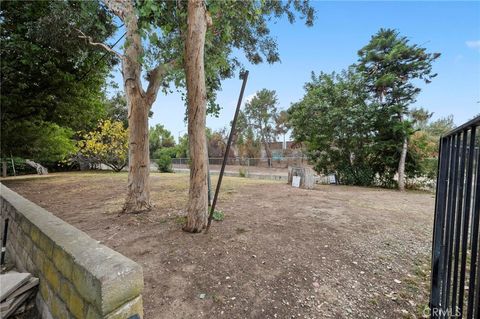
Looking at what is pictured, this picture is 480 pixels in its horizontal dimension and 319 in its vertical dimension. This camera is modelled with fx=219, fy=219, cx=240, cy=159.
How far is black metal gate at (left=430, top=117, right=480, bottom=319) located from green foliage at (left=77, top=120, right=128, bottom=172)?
16063 millimetres

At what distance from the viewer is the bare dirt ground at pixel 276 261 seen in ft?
6.20

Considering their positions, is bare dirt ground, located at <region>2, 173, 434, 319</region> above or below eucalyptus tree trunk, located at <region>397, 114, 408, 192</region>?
below

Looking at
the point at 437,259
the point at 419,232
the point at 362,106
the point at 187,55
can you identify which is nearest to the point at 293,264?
the point at 437,259

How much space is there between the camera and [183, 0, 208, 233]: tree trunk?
3.04m

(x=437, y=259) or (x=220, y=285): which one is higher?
(x=437, y=259)

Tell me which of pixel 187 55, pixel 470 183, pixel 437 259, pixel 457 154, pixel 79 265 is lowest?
pixel 79 265

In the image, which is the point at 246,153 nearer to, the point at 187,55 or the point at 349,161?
the point at 349,161

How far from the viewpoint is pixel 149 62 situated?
4.40 m

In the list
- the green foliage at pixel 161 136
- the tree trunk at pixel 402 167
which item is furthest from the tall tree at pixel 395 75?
the green foliage at pixel 161 136

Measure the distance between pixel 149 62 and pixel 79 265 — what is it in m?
4.10

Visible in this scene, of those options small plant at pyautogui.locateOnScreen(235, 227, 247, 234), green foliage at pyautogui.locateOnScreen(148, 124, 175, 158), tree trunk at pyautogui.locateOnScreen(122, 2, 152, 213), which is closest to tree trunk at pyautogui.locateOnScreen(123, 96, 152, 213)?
tree trunk at pyautogui.locateOnScreen(122, 2, 152, 213)

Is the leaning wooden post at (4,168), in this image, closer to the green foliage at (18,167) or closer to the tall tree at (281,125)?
the green foliage at (18,167)

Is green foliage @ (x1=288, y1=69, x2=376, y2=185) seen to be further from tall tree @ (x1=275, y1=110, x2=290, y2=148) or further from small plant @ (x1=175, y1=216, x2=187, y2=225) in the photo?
tall tree @ (x1=275, y1=110, x2=290, y2=148)
